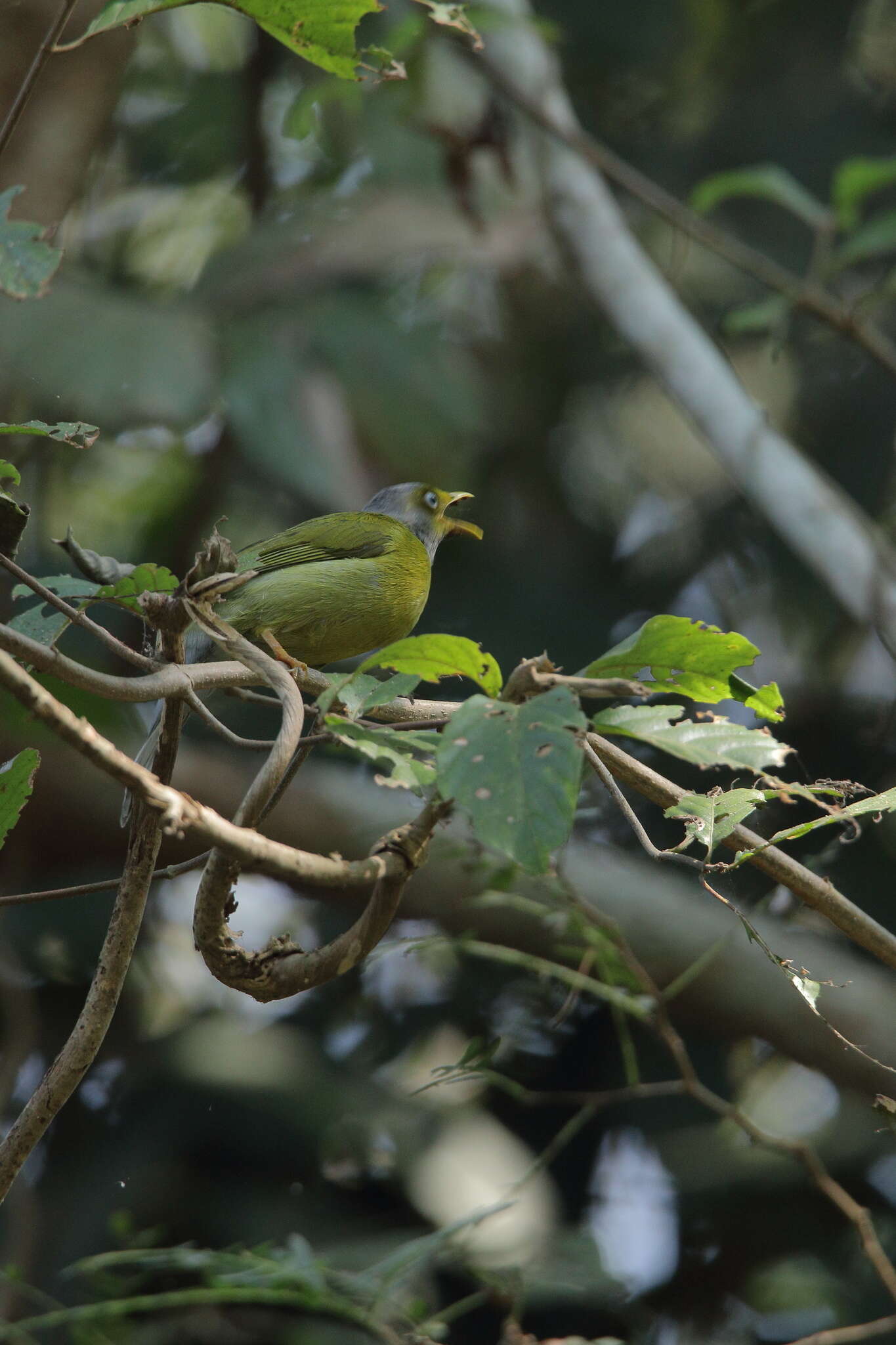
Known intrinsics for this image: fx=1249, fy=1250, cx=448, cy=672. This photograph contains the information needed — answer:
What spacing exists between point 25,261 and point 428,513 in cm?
283

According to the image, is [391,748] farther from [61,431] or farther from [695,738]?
[61,431]

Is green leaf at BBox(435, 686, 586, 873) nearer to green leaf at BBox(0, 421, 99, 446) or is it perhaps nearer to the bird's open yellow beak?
green leaf at BBox(0, 421, 99, 446)

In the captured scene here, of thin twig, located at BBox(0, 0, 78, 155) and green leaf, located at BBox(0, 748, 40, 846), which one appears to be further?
→ green leaf, located at BBox(0, 748, 40, 846)

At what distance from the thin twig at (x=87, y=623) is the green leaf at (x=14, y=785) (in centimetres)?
24

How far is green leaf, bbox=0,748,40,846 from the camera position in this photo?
1.93 meters

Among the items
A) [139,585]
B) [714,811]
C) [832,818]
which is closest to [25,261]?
[139,585]

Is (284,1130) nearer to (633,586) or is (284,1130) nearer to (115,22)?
(633,586)

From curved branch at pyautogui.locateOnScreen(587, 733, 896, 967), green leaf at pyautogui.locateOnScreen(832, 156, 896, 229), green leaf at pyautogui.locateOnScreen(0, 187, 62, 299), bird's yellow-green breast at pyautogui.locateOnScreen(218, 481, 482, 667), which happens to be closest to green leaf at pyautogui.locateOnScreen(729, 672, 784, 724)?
curved branch at pyautogui.locateOnScreen(587, 733, 896, 967)

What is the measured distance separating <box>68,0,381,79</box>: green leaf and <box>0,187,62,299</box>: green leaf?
1.07 ft

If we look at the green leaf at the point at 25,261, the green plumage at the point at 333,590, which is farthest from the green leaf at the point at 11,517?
the green plumage at the point at 333,590

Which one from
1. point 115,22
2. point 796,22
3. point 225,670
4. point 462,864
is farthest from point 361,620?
point 796,22

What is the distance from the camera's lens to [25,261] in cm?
183

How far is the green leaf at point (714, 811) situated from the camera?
5.89ft

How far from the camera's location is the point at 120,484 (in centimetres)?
698
